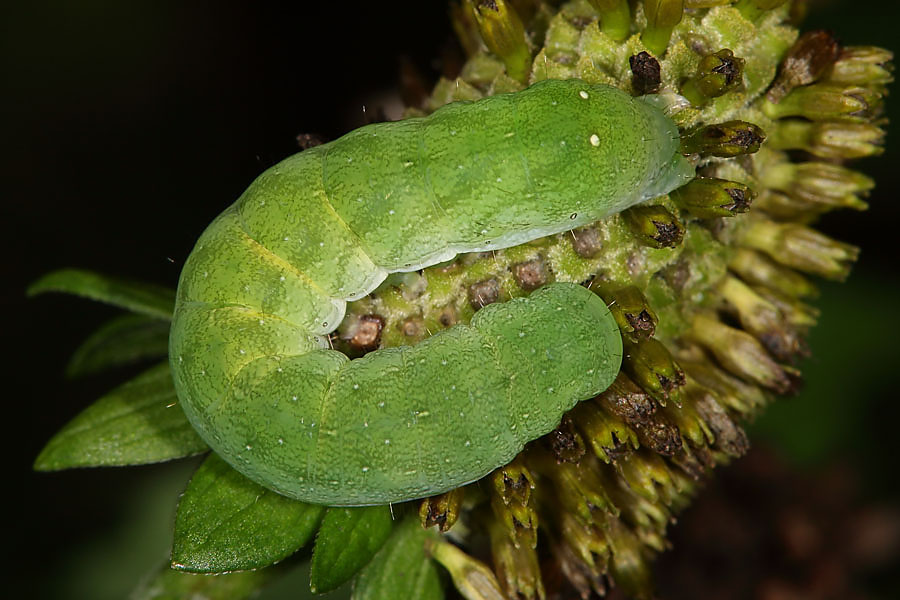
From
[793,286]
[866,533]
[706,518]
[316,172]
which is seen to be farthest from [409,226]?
[866,533]

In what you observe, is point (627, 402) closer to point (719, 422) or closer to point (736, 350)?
point (719, 422)

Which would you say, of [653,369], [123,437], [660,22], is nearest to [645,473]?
[653,369]

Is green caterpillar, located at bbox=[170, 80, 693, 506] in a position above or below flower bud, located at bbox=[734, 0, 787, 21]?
below

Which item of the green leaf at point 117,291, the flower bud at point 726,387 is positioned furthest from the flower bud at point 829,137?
the green leaf at point 117,291

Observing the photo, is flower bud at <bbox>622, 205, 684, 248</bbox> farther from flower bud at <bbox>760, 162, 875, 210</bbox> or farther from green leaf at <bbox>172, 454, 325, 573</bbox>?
green leaf at <bbox>172, 454, 325, 573</bbox>

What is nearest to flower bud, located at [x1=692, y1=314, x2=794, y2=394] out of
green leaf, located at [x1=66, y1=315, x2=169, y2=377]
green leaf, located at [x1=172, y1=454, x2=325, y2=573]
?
green leaf, located at [x1=172, y1=454, x2=325, y2=573]

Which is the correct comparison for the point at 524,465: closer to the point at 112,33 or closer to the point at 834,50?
the point at 834,50

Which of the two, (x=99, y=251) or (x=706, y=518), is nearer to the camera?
(x=706, y=518)
